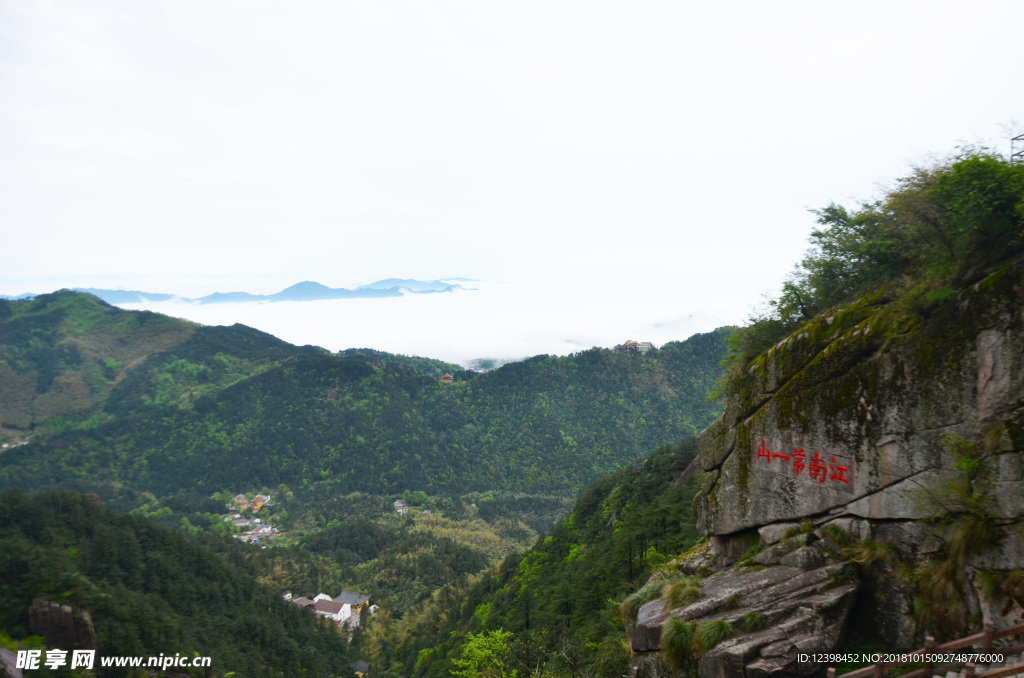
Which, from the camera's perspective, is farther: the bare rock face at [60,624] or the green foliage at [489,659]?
the bare rock face at [60,624]

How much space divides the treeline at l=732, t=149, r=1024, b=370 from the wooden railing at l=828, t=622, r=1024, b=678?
6.75 m

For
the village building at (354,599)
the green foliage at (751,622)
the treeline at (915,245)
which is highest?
the treeline at (915,245)

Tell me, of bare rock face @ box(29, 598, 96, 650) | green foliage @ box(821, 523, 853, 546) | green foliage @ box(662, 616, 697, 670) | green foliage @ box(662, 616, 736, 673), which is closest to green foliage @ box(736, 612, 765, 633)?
green foliage @ box(662, 616, 736, 673)

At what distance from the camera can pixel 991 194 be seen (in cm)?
1109

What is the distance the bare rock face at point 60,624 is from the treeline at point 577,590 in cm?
2567

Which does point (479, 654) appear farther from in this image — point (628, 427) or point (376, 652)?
point (628, 427)

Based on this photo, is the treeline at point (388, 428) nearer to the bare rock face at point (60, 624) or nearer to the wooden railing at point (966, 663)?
the bare rock face at point (60, 624)

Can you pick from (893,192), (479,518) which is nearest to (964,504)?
(893,192)

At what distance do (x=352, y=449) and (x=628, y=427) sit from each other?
90.6 m

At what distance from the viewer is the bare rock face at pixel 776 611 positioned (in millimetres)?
11492

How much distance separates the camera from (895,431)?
1174 centimetres

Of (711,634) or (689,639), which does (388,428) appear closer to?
(689,639)

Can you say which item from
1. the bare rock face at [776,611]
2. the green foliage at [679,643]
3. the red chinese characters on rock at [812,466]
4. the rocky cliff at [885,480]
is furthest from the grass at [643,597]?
the red chinese characters on rock at [812,466]

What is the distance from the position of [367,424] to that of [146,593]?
393ft
